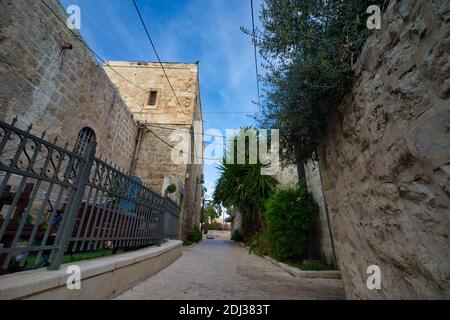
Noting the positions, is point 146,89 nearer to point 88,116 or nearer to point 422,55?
point 88,116

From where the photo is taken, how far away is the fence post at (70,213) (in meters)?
1.74

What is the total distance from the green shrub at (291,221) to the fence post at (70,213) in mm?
4597

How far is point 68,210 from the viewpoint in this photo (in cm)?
194

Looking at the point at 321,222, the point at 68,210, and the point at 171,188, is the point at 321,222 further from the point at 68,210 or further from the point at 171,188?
the point at 171,188

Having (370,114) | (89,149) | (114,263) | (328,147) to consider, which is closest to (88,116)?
(89,149)

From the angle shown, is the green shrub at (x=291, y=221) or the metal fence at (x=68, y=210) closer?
the metal fence at (x=68, y=210)

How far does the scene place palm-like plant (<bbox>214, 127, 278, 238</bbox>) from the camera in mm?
8367

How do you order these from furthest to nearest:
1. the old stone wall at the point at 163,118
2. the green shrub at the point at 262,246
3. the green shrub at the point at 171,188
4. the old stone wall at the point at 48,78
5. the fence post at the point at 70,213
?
the old stone wall at the point at 163,118 → the green shrub at the point at 171,188 → the green shrub at the point at 262,246 → the old stone wall at the point at 48,78 → the fence post at the point at 70,213

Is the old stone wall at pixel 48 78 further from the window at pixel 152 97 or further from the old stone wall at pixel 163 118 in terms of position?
the window at pixel 152 97

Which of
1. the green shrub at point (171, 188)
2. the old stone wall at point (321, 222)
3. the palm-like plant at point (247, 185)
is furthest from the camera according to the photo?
the palm-like plant at point (247, 185)

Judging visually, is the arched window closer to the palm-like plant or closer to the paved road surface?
the paved road surface

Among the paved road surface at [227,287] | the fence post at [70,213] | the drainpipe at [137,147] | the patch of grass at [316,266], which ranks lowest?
the paved road surface at [227,287]

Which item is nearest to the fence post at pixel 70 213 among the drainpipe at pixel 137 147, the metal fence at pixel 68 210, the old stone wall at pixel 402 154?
the metal fence at pixel 68 210

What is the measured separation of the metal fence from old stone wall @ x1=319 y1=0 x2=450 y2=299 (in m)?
2.52
